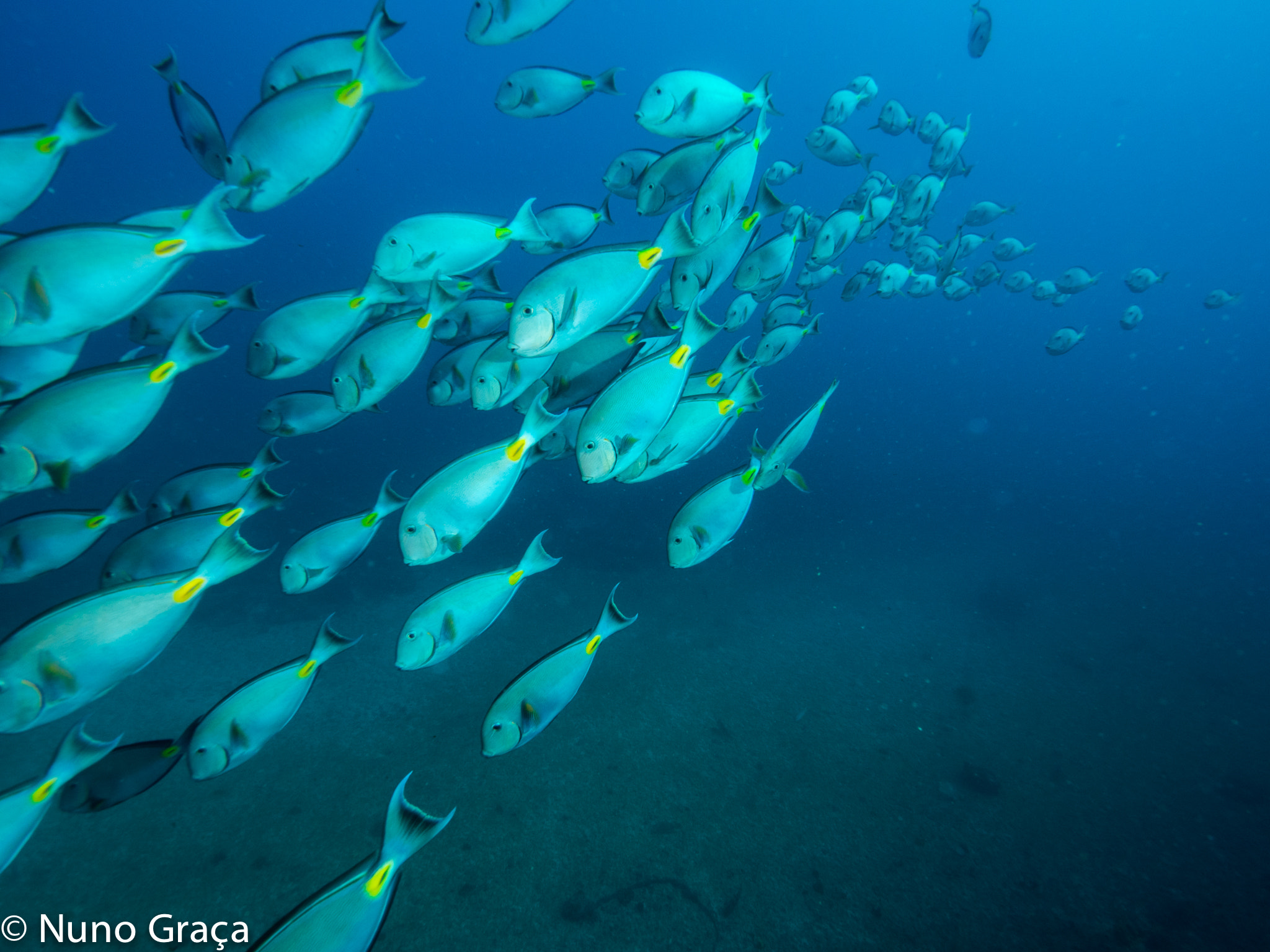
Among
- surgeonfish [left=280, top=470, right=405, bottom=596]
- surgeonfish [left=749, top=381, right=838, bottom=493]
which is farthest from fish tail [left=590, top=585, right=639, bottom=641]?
surgeonfish [left=280, top=470, right=405, bottom=596]

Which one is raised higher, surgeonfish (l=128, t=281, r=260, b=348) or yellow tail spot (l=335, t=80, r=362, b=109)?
Answer: yellow tail spot (l=335, t=80, r=362, b=109)

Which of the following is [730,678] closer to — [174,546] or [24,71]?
[174,546]

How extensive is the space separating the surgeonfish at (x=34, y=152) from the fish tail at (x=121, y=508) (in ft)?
→ 4.17

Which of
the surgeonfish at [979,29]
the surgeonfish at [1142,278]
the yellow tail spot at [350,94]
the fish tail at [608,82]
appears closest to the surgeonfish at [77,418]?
the yellow tail spot at [350,94]

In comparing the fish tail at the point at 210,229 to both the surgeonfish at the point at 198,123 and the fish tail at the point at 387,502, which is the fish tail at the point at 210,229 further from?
the fish tail at the point at 387,502

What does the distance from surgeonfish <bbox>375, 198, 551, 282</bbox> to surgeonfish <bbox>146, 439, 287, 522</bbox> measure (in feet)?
4.20

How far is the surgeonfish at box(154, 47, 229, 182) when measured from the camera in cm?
251

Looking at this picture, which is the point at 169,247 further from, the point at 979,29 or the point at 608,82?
the point at 979,29

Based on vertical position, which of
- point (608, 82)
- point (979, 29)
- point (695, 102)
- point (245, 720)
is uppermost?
point (608, 82)

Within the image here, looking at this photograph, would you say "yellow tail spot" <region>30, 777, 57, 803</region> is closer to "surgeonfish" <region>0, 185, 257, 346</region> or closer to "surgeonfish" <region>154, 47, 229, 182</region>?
"surgeonfish" <region>0, 185, 257, 346</region>

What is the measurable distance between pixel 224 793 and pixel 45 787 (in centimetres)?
345

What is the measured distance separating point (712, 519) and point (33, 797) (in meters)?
2.83

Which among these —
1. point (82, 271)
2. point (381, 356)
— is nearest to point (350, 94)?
point (381, 356)

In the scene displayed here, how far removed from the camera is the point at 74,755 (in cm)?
196
